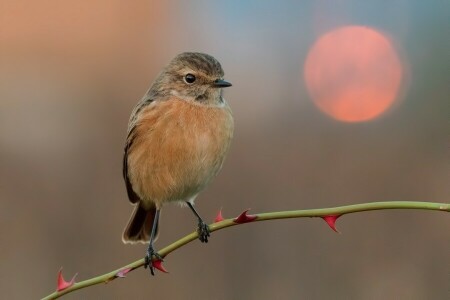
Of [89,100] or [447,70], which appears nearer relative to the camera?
[447,70]

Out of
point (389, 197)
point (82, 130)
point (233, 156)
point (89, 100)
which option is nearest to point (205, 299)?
point (389, 197)

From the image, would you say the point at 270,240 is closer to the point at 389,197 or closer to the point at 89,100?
the point at 389,197

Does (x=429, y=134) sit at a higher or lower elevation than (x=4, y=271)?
higher

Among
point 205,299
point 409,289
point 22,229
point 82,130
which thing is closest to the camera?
point 409,289

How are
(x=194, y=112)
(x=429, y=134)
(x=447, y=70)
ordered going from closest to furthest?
1. (x=194, y=112)
2. (x=429, y=134)
3. (x=447, y=70)

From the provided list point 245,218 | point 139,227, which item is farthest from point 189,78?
point 245,218

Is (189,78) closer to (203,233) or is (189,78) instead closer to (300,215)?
(203,233)

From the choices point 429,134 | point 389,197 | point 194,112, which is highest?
point 194,112

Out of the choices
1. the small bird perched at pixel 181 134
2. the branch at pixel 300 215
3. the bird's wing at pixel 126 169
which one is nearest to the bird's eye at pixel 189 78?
the small bird perched at pixel 181 134
